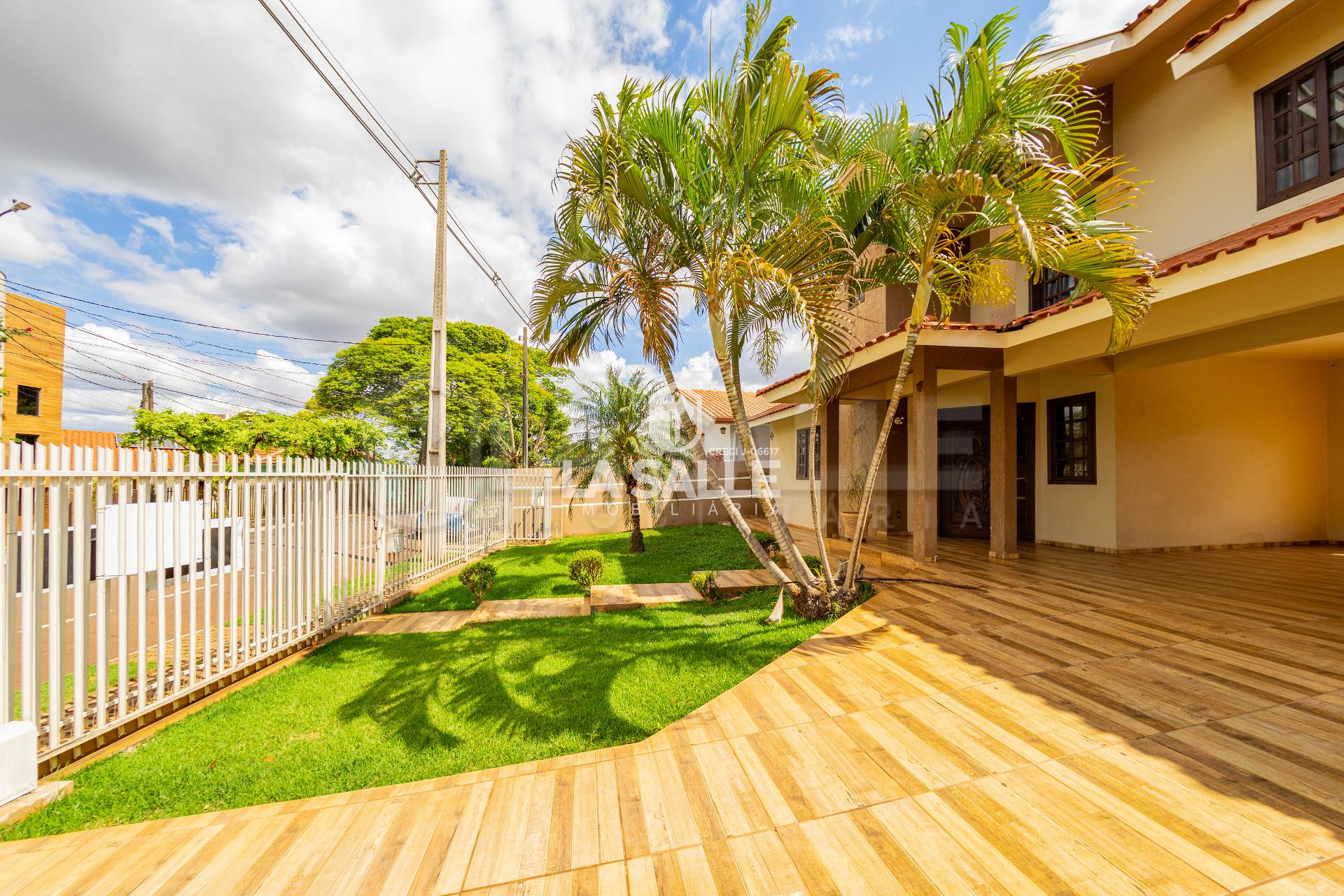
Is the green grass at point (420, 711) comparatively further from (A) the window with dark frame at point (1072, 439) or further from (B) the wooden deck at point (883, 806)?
(A) the window with dark frame at point (1072, 439)

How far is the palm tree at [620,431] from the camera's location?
1270cm

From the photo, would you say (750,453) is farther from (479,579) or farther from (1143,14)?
(1143,14)

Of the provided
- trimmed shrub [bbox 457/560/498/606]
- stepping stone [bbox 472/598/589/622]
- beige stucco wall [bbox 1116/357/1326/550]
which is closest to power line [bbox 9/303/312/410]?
trimmed shrub [bbox 457/560/498/606]

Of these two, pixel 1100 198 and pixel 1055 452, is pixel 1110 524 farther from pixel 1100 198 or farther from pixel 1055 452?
pixel 1100 198

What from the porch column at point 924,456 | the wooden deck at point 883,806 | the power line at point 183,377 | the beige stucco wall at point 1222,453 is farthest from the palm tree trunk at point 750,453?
the power line at point 183,377

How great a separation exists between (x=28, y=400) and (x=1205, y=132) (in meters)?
33.0

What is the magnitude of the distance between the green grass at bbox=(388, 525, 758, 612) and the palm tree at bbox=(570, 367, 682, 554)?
1182 mm

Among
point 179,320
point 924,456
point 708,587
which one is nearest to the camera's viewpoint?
point 708,587

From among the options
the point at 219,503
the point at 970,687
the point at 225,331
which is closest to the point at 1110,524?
the point at 970,687

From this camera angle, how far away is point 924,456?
7.15 m

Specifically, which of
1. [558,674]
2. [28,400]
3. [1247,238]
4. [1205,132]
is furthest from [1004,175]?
[28,400]

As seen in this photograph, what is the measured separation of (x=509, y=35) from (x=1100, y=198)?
8.40 metres

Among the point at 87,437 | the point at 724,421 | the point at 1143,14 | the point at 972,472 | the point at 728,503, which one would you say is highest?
the point at 1143,14

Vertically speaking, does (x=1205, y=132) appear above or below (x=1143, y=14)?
below
